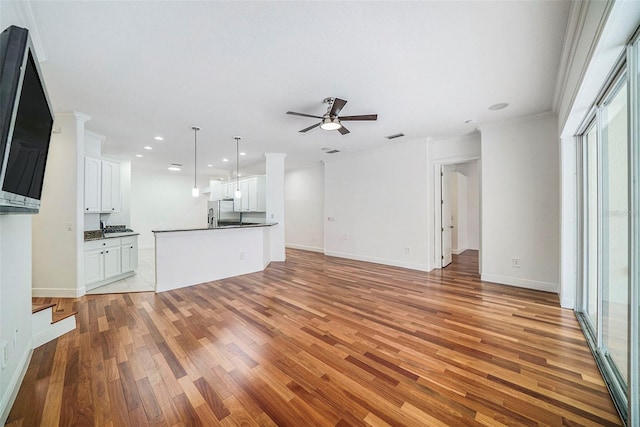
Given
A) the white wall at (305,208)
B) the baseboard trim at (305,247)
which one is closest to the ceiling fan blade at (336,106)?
the white wall at (305,208)

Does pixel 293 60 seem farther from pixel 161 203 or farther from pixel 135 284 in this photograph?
pixel 161 203

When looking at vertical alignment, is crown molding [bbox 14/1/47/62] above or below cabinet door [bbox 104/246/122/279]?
above

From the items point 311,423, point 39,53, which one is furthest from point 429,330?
point 39,53

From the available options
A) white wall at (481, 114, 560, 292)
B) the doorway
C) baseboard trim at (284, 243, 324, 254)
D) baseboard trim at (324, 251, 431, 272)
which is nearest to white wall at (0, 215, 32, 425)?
baseboard trim at (324, 251, 431, 272)

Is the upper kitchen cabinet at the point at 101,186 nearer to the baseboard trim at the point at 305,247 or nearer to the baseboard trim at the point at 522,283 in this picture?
the baseboard trim at the point at 305,247

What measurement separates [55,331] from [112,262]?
2.27m

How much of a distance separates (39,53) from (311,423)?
3799 millimetres

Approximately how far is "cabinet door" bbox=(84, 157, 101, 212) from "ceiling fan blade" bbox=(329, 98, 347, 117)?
4.31 meters

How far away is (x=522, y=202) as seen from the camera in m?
3.91

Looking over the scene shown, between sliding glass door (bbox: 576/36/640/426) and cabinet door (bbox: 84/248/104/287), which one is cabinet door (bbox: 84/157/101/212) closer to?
cabinet door (bbox: 84/248/104/287)

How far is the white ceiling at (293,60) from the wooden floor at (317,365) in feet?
9.01

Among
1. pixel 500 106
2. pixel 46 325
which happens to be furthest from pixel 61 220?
pixel 500 106

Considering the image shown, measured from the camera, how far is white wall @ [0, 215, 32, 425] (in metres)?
1.62

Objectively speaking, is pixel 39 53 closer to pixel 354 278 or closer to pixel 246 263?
pixel 246 263
